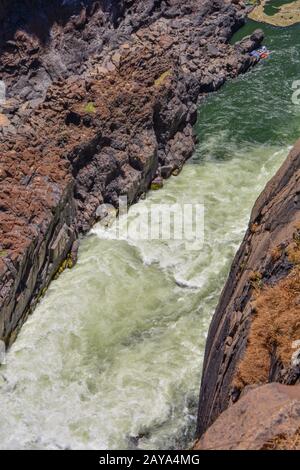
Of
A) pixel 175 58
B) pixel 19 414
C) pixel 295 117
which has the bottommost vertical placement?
pixel 295 117

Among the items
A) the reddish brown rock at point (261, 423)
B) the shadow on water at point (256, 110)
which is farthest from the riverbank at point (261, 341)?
the shadow on water at point (256, 110)

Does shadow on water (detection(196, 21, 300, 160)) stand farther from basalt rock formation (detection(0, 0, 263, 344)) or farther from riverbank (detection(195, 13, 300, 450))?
riverbank (detection(195, 13, 300, 450))

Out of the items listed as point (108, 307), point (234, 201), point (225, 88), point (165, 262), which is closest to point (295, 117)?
point (225, 88)

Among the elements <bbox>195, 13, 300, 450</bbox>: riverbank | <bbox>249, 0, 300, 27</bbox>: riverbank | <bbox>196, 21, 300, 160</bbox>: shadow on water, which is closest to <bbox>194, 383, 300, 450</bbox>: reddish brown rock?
<bbox>195, 13, 300, 450</bbox>: riverbank

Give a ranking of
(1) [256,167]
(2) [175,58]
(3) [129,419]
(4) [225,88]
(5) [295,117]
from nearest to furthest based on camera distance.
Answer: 1. (3) [129,419]
2. (1) [256,167]
3. (2) [175,58]
4. (5) [295,117]
5. (4) [225,88]

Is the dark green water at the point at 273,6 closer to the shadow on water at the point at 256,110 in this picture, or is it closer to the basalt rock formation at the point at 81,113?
the shadow on water at the point at 256,110

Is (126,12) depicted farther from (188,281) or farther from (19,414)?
(19,414)
